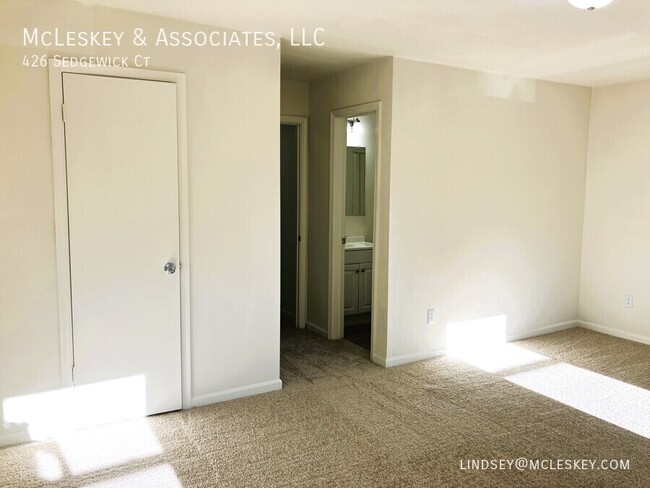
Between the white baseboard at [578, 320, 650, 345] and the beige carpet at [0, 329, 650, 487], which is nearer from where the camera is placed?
the beige carpet at [0, 329, 650, 487]

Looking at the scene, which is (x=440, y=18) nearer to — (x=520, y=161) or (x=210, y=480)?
(x=520, y=161)

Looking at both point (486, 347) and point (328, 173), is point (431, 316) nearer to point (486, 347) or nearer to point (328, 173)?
point (486, 347)

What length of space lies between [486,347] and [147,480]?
10.7 feet

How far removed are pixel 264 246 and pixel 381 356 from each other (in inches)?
56.3

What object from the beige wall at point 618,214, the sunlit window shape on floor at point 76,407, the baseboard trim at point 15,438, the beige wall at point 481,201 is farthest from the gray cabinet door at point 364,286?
the baseboard trim at point 15,438

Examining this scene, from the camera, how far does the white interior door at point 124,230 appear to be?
312 cm

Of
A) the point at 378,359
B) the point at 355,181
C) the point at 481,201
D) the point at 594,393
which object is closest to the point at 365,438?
the point at 378,359

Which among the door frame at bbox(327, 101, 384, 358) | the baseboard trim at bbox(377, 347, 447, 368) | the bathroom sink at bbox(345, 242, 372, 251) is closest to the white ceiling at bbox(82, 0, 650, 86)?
the door frame at bbox(327, 101, 384, 358)

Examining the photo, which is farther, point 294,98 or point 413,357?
point 294,98

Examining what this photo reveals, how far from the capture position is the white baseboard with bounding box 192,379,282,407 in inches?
143

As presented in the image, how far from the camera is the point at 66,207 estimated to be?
308 centimetres

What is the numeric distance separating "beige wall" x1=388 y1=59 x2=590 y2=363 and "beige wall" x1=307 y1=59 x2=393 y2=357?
8 centimetres

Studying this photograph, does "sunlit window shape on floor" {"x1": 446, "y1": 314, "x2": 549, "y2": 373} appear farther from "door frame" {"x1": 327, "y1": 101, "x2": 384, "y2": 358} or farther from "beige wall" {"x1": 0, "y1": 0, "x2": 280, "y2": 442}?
"beige wall" {"x1": 0, "y1": 0, "x2": 280, "y2": 442}

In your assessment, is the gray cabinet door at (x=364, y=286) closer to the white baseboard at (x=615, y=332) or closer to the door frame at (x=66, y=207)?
the white baseboard at (x=615, y=332)
